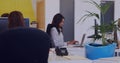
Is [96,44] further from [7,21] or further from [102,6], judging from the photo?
[7,21]

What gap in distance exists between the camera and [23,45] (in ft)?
5.78

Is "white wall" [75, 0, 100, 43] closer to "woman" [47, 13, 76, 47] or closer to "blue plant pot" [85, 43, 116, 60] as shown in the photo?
"woman" [47, 13, 76, 47]

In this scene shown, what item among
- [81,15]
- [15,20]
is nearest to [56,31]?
[15,20]

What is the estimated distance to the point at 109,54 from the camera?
2311 millimetres

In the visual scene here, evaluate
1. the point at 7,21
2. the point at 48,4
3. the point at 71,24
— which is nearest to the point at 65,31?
the point at 71,24

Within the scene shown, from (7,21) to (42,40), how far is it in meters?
1.12

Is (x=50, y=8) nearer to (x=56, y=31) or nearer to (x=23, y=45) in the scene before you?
(x=56, y=31)

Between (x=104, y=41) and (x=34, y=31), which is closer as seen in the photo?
(x=34, y=31)

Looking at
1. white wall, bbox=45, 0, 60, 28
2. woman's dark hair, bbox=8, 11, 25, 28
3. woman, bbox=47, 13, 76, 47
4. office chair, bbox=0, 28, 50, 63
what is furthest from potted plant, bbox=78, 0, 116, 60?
white wall, bbox=45, 0, 60, 28

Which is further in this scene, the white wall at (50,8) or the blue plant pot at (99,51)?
the white wall at (50,8)

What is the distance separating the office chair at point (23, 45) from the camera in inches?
67.5

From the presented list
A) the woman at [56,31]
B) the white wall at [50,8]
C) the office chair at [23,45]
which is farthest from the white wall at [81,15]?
the office chair at [23,45]

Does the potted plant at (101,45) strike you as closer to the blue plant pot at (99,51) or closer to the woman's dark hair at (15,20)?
the blue plant pot at (99,51)

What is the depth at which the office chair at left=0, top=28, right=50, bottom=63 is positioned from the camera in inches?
67.5
